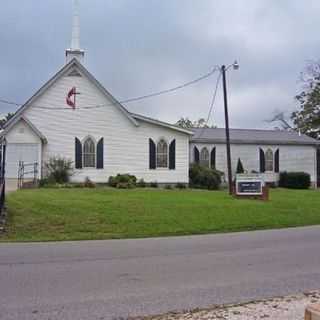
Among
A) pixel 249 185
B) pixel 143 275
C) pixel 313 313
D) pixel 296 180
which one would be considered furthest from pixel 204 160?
pixel 313 313

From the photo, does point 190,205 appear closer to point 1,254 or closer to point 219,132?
point 1,254

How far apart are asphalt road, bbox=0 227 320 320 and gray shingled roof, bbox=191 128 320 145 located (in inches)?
1032

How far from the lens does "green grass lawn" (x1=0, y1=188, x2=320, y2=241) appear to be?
669 inches

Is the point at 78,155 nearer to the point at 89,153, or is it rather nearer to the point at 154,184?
the point at 89,153

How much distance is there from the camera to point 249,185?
2741 centimetres

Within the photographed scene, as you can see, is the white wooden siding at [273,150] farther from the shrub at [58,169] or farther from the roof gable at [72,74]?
the shrub at [58,169]

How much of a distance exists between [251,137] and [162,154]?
33.3 feet

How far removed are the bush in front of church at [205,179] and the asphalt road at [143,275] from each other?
2135cm

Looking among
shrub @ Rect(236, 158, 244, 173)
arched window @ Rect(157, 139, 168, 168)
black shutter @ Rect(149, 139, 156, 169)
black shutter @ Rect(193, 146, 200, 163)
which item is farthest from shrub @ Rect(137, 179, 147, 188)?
shrub @ Rect(236, 158, 244, 173)

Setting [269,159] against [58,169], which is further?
[269,159]

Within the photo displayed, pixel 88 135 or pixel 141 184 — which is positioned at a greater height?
pixel 88 135

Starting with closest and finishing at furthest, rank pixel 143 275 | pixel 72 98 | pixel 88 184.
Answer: pixel 143 275
pixel 88 184
pixel 72 98

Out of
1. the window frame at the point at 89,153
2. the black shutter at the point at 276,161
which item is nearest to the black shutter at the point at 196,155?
the black shutter at the point at 276,161

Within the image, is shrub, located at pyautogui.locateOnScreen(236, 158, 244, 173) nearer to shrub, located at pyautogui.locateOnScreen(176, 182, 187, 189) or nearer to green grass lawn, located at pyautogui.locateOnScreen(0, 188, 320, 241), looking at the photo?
shrub, located at pyautogui.locateOnScreen(176, 182, 187, 189)
